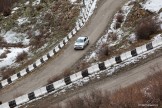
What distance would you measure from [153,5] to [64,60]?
13099 mm

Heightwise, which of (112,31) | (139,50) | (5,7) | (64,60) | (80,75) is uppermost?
(5,7)

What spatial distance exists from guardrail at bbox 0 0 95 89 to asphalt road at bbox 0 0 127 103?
777 millimetres

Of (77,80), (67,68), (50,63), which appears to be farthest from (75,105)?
(50,63)

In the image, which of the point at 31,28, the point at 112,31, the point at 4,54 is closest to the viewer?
the point at 112,31

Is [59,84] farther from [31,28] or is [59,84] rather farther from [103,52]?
[31,28]

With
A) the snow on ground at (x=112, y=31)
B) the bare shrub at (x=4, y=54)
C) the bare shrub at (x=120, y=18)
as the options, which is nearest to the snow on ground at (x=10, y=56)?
the bare shrub at (x=4, y=54)

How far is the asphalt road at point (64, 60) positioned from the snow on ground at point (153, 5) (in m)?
6.23

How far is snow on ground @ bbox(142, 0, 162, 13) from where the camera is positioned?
4567cm

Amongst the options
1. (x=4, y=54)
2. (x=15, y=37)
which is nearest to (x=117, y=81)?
(x=4, y=54)

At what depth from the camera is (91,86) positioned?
32.3 metres

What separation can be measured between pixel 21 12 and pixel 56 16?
836 cm

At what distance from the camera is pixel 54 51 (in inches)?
1841

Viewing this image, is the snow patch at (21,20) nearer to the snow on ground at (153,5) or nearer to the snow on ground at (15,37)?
the snow on ground at (15,37)

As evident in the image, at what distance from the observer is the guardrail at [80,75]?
111ft
